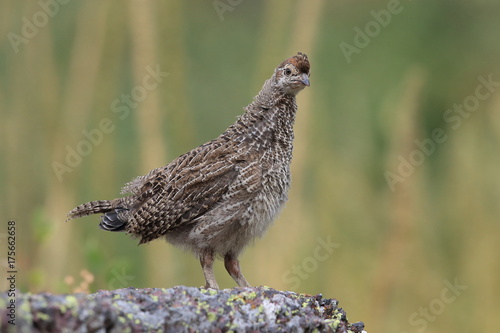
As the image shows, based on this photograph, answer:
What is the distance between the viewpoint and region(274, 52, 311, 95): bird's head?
4.82 m

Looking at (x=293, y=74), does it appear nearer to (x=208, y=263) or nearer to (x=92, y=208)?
(x=208, y=263)

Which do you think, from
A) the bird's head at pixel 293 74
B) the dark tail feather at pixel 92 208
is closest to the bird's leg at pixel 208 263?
the dark tail feather at pixel 92 208

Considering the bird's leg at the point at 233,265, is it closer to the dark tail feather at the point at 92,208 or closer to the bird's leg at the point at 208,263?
the bird's leg at the point at 208,263

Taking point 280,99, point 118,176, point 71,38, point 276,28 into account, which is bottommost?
point 280,99

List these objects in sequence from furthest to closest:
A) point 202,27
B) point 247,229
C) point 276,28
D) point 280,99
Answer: point 202,27
point 276,28
point 280,99
point 247,229

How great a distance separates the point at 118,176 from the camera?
697cm

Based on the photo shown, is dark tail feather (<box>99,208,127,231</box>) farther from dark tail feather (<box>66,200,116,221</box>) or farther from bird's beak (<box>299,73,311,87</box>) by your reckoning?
bird's beak (<box>299,73,311,87</box>)

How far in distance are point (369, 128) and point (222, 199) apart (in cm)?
249

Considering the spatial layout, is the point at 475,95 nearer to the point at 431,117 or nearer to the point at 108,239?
the point at 431,117

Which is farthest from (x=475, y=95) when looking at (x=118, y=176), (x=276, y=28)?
(x=118, y=176)

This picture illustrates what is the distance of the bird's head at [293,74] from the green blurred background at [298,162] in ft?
4.10

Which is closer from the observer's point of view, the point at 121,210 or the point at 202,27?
the point at 121,210

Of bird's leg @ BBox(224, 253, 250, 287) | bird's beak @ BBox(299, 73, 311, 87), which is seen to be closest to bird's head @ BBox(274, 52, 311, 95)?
bird's beak @ BBox(299, 73, 311, 87)

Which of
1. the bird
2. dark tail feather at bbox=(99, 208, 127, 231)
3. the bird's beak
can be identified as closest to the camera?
the bird
